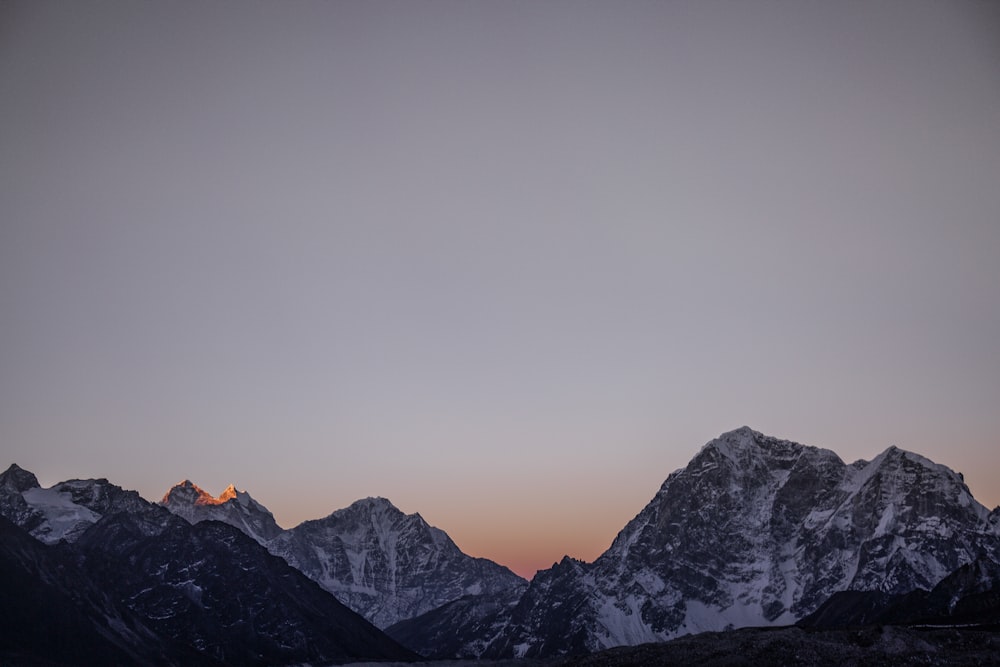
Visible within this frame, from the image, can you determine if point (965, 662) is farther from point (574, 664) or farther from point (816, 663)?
point (574, 664)

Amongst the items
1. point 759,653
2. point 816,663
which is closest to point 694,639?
point 759,653

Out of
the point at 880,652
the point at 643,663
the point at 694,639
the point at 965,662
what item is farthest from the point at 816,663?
the point at 694,639

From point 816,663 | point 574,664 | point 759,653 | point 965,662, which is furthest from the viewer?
point 574,664

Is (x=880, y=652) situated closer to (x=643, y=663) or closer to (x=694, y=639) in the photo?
(x=643, y=663)

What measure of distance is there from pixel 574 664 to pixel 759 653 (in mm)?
37492

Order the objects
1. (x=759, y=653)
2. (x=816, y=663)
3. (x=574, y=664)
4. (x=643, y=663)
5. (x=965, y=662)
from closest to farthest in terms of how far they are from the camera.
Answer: (x=965, y=662), (x=816, y=663), (x=759, y=653), (x=643, y=663), (x=574, y=664)

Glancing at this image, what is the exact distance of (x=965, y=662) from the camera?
376 ft

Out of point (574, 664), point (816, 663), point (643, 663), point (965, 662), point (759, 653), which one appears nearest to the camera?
point (965, 662)

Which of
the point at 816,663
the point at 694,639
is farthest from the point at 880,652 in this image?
the point at 694,639

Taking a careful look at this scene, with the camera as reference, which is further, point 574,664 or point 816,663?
point 574,664

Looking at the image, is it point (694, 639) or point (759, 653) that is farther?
point (694, 639)

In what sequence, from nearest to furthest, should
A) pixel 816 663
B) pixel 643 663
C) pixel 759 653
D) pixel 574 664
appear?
pixel 816 663 < pixel 759 653 < pixel 643 663 < pixel 574 664

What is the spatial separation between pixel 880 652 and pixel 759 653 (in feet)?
53.0

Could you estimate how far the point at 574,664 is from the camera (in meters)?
161
